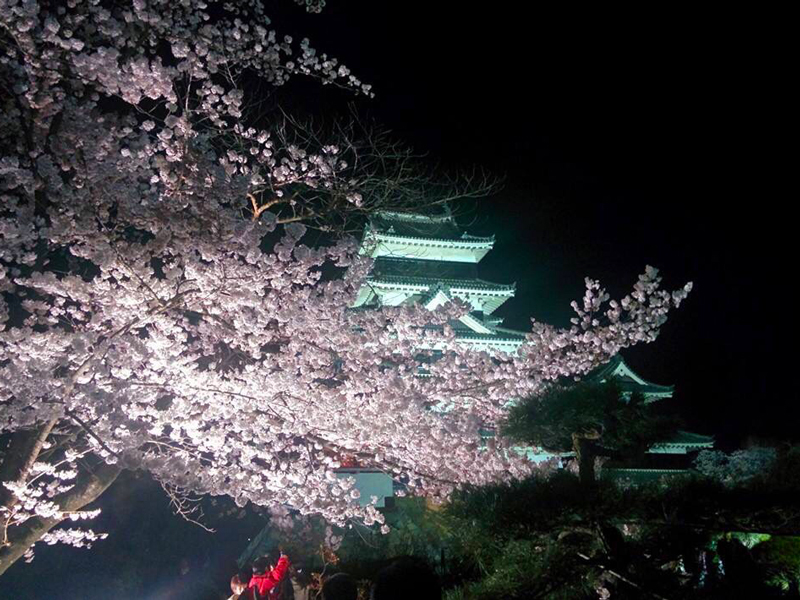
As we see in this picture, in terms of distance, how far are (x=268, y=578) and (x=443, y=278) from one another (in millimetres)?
14225

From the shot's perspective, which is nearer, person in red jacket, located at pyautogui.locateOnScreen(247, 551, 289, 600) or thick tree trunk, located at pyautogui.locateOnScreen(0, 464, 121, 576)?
thick tree trunk, located at pyautogui.locateOnScreen(0, 464, 121, 576)

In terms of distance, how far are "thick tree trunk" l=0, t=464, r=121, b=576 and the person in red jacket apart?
251cm

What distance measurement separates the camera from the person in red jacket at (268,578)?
7.00 metres

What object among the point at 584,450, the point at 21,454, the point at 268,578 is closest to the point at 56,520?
the point at 21,454

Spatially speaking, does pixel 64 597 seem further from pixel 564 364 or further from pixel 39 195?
pixel 564 364

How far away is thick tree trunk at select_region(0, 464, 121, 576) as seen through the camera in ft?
18.0

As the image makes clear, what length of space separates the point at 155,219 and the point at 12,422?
9.48 ft

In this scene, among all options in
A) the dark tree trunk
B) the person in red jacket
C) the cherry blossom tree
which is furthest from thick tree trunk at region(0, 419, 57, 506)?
the dark tree trunk

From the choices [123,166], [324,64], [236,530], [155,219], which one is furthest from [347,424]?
[236,530]

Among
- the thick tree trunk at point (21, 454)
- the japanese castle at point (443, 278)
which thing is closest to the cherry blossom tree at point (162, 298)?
the thick tree trunk at point (21, 454)

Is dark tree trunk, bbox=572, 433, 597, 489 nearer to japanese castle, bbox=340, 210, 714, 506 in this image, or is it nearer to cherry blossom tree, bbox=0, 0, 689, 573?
cherry blossom tree, bbox=0, 0, 689, 573

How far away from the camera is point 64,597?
494 inches

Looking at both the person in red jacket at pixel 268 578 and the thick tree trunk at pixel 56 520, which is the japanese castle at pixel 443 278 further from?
the thick tree trunk at pixel 56 520

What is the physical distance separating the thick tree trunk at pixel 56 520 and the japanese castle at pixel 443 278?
489 inches
